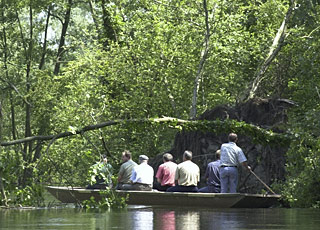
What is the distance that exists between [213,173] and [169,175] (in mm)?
1303

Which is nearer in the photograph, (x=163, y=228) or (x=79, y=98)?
(x=163, y=228)

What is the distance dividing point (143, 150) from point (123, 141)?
81 centimetres

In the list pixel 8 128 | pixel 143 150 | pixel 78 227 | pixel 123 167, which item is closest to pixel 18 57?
pixel 8 128

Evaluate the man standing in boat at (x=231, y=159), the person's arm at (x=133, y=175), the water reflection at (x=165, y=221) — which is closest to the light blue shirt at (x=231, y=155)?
the man standing in boat at (x=231, y=159)

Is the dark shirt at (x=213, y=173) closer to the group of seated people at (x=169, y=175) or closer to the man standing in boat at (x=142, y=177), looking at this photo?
the group of seated people at (x=169, y=175)

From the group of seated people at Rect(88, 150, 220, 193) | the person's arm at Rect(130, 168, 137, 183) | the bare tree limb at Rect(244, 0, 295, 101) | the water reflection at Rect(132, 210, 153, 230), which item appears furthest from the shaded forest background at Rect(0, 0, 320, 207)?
the water reflection at Rect(132, 210, 153, 230)

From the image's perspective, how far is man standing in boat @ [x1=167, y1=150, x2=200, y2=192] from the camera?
2126cm

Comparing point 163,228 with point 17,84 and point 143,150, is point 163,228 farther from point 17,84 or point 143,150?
point 17,84

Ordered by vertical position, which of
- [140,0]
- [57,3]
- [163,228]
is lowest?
[163,228]

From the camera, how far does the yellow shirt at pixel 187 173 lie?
2128 cm

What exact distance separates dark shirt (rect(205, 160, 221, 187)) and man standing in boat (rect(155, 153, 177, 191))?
937mm

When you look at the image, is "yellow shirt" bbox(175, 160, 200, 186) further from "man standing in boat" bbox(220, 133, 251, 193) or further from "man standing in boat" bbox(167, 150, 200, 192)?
"man standing in boat" bbox(220, 133, 251, 193)

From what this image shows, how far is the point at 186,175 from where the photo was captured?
70.3ft

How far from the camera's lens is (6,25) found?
138 ft
